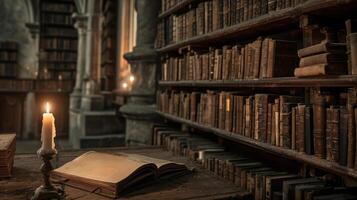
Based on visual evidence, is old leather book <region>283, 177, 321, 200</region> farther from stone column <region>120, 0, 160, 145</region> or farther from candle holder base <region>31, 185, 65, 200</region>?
stone column <region>120, 0, 160, 145</region>

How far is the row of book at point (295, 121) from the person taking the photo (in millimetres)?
1338

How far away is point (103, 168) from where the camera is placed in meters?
1.70

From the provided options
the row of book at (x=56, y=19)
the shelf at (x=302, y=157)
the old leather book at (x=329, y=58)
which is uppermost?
the row of book at (x=56, y=19)

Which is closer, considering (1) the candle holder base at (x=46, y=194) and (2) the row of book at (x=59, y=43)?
(1) the candle holder base at (x=46, y=194)

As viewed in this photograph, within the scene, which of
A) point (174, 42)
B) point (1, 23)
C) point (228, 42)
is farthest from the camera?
point (1, 23)

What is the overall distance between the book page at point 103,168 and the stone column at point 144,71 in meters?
1.87

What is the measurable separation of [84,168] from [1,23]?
10.00m

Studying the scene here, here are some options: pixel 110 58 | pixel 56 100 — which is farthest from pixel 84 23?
pixel 56 100

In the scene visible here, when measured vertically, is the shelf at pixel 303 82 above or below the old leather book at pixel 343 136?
above

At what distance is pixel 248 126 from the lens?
1.97 meters

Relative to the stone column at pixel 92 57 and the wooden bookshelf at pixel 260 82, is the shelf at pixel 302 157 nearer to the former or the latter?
the wooden bookshelf at pixel 260 82

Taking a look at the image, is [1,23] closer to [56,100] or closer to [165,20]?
[56,100]

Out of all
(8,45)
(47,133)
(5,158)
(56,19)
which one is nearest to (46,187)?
(47,133)

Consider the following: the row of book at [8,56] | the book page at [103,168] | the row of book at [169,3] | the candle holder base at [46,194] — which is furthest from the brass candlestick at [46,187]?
the row of book at [8,56]
